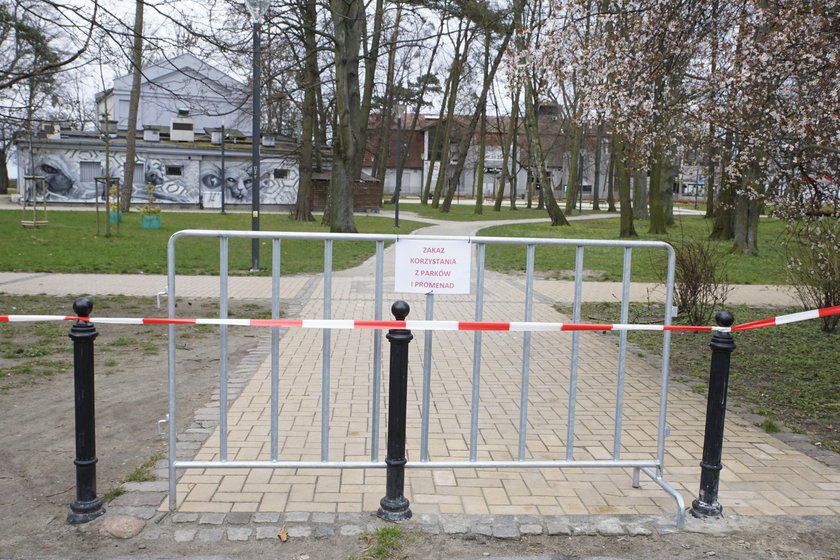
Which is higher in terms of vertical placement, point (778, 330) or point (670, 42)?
point (670, 42)

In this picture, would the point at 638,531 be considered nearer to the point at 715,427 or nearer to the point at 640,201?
the point at 715,427

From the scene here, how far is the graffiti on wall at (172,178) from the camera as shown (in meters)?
41.3

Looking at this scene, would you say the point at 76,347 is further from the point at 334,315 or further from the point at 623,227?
the point at 623,227

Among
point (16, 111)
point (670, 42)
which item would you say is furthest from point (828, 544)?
point (16, 111)

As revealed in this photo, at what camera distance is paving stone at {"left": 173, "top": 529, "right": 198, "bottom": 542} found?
3.80 meters

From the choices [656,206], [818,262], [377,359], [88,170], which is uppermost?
[88,170]

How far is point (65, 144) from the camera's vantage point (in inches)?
1617

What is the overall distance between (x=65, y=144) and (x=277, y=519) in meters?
42.2

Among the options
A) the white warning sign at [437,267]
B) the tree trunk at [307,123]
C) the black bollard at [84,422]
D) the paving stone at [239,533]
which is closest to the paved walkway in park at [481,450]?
the paving stone at [239,533]

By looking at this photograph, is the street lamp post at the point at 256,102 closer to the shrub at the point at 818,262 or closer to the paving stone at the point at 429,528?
the shrub at the point at 818,262

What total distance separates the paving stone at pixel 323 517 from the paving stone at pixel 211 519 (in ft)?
1.58

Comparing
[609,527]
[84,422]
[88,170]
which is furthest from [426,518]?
[88,170]

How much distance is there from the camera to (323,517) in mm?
4082

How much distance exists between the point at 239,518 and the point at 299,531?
37cm
